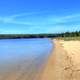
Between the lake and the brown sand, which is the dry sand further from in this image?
the lake

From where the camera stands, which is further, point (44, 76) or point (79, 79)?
point (44, 76)

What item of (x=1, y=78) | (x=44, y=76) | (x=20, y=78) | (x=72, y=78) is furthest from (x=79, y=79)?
(x=1, y=78)

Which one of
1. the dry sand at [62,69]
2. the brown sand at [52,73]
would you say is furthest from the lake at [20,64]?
the dry sand at [62,69]

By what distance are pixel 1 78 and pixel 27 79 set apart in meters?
1.32

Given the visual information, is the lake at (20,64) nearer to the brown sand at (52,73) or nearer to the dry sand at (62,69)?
the brown sand at (52,73)

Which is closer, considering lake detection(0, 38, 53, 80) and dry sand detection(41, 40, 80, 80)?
dry sand detection(41, 40, 80, 80)

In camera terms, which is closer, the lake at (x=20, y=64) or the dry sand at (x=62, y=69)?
the dry sand at (x=62, y=69)

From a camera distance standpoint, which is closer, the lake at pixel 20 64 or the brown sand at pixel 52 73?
the brown sand at pixel 52 73

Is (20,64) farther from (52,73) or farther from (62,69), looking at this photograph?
(52,73)

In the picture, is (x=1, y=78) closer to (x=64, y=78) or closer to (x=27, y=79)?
(x=27, y=79)

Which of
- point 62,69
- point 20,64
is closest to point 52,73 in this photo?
point 62,69

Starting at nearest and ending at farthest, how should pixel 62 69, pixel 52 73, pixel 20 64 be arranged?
pixel 52 73 < pixel 62 69 < pixel 20 64

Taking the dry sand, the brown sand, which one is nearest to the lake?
the brown sand

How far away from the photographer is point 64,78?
965 cm
